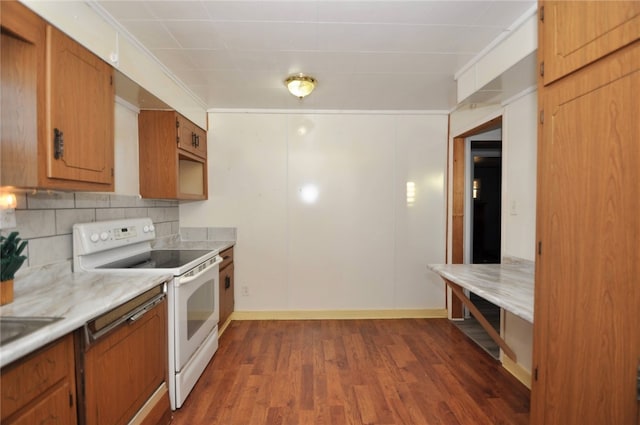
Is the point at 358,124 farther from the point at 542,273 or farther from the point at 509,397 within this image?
the point at 509,397

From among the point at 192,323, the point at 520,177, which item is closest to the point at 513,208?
the point at 520,177

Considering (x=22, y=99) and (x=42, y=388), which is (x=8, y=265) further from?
(x=22, y=99)

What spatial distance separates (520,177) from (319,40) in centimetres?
182

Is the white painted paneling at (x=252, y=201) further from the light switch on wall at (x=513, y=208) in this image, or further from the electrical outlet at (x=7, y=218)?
the light switch on wall at (x=513, y=208)

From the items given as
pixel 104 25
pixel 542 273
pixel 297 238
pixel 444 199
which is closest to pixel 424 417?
pixel 542 273

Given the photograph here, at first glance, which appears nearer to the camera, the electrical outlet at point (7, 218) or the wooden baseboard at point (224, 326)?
the electrical outlet at point (7, 218)

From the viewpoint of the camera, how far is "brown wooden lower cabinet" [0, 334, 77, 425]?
0.86m

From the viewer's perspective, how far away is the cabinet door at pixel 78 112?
128 cm

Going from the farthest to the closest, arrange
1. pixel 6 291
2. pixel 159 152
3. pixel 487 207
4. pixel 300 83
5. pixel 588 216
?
pixel 487 207 → pixel 159 152 → pixel 300 83 → pixel 6 291 → pixel 588 216

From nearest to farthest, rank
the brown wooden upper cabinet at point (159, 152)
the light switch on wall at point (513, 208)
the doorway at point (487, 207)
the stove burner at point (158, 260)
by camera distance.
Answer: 1. the stove burner at point (158, 260)
2. the light switch on wall at point (513, 208)
3. the brown wooden upper cabinet at point (159, 152)
4. the doorway at point (487, 207)

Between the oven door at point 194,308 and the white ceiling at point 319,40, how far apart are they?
1.52 meters

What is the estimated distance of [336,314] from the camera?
3334 mm

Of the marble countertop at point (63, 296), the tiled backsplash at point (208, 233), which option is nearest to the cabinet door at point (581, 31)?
the marble countertop at point (63, 296)

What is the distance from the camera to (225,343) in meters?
2.77
